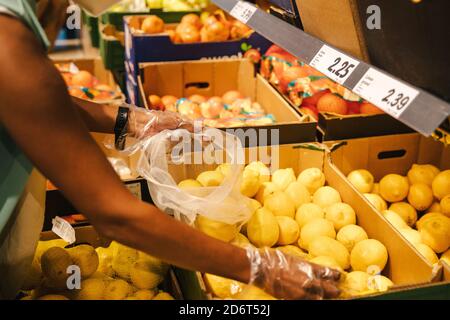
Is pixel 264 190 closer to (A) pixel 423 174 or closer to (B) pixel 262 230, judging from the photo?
(B) pixel 262 230

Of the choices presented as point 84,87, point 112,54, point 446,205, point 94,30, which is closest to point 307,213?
point 446,205

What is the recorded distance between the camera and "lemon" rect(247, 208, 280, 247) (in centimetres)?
159

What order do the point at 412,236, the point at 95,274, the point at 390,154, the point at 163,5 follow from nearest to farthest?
the point at 95,274 → the point at 412,236 → the point at 390,154 → the point at 163,5

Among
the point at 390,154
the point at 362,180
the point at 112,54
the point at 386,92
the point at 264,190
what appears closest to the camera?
the point at 386,92

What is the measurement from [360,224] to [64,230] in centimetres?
100

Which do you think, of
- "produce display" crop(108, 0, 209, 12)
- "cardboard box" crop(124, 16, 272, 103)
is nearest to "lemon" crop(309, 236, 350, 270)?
"cardboard box" crop(124, 16, 272, 103)

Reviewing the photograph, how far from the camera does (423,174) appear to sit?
1997mm

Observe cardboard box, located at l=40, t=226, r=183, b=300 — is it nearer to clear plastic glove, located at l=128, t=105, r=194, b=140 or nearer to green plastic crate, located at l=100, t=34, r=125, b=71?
clear plastic glove, located at l=128, t=105, r=194, b=140

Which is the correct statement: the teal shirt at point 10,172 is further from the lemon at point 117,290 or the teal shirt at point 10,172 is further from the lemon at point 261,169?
the lemon at point 261,169

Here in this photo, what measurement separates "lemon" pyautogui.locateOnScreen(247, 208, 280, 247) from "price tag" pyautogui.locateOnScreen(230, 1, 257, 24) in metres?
0.72

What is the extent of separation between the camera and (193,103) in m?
2.90

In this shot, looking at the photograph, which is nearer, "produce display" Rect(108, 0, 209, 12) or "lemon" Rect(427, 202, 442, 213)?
"lemon" Rect(427, 202, 442, 213)
